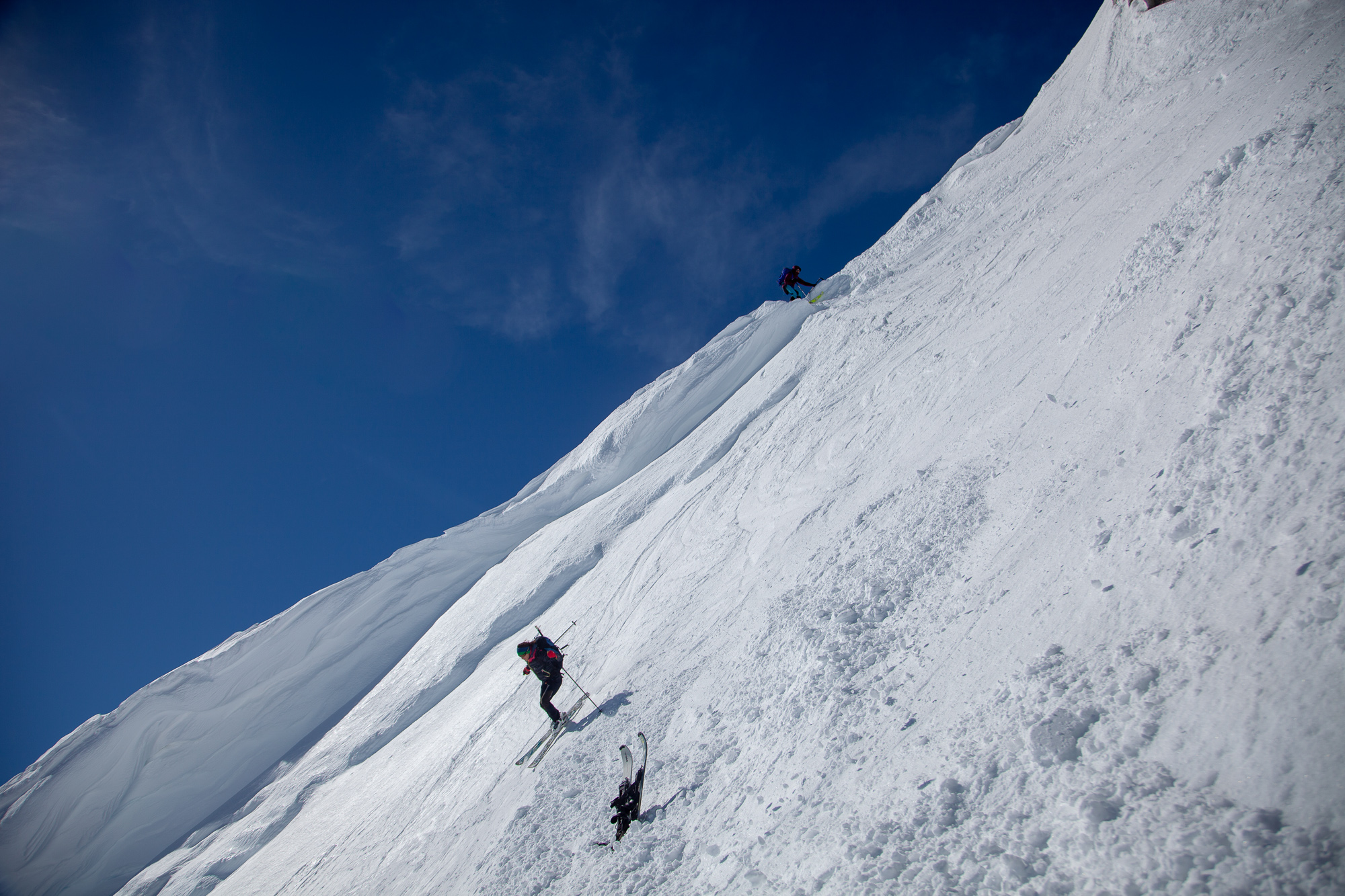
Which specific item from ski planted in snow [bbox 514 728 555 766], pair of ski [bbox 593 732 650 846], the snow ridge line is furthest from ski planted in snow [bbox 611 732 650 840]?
the snow ridge line

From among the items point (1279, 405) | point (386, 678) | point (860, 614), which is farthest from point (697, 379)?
point (1279, 405)

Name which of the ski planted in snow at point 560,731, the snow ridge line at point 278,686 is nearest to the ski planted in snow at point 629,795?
the ski planted in snow at point 560,731

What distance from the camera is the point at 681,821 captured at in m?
5.58

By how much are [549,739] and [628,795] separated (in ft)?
10.0

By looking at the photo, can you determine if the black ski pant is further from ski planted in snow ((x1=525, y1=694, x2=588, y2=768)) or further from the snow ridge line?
the snow ridge line

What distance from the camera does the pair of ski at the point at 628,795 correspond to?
595cm

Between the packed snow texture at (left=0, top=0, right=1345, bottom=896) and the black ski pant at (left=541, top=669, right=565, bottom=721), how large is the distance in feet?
2.45

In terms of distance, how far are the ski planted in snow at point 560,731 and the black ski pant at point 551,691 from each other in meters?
0.16

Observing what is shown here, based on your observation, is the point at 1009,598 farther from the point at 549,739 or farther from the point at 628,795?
the point at 549,739

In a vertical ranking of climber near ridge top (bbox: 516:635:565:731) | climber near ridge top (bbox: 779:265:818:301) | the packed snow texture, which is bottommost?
the packed snow texture

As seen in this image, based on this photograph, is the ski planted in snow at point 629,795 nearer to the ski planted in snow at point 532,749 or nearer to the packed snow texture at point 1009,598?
the packed snow texture at point 1009,598

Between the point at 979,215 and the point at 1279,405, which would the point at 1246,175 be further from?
the point at 979,215

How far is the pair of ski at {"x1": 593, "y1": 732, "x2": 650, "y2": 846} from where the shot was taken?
595 centimetres

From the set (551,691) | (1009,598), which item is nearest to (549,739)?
(551,691)
